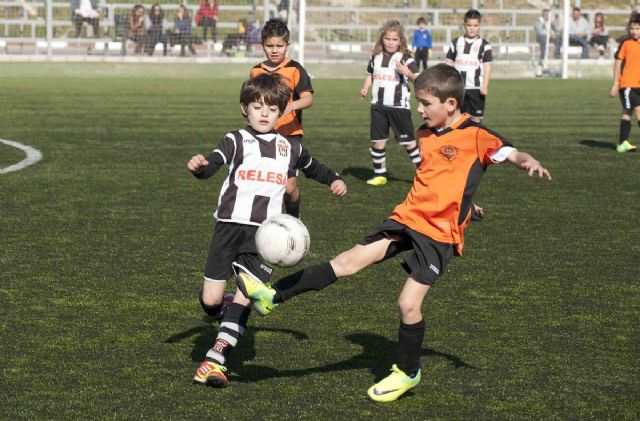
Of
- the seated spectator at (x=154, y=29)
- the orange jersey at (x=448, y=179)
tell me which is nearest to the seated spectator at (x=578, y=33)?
the seated spectator at (x=154, y=29)

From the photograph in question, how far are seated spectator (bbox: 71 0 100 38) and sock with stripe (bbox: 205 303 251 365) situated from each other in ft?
100

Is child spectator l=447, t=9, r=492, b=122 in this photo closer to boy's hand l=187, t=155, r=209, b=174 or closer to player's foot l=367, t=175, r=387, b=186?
player's foot l=367, t=175, r=387, b=186

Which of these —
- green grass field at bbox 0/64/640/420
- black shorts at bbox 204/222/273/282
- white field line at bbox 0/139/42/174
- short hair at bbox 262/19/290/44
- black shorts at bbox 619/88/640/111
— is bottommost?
green grass field at bbox 0/64/640/420

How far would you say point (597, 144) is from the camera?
58.4 ft

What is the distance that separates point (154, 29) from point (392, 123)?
2211 cm

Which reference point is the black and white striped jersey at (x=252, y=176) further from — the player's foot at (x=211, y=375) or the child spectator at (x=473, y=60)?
the child spectator at (x=473, y=60)

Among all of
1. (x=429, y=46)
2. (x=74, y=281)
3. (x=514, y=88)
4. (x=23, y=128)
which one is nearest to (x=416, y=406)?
(x=74, y=281)

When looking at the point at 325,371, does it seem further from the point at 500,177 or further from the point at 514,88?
the point at 514,88

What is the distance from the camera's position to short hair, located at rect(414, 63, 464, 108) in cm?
602

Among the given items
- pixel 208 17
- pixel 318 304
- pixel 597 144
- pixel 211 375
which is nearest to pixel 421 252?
pixel 211 375

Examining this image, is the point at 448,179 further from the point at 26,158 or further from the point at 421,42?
the point at 421,42

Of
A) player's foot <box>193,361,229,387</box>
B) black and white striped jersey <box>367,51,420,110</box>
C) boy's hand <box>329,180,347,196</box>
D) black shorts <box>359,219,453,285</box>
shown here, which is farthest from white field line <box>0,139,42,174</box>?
black shorts <box>359,219,453,285</box>

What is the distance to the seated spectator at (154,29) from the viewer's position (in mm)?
34969

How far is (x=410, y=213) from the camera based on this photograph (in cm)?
600
